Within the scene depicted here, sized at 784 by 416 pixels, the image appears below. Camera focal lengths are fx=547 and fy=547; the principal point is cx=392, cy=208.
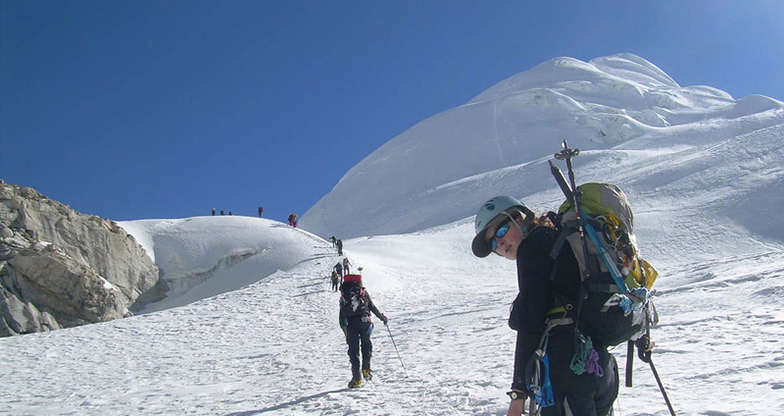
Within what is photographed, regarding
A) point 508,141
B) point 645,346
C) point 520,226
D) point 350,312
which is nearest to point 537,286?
point 520,226

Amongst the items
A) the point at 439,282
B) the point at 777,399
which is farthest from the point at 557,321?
the point at 439,282

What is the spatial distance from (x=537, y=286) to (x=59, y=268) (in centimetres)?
2290

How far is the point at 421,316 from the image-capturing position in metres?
15.9

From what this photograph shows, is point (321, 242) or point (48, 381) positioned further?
point (321, 242)

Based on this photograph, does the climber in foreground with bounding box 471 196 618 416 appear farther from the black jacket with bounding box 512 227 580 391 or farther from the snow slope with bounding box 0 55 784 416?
the snow slope with bounding box 0 55 784 416

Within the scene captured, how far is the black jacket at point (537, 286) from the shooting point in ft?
8.81

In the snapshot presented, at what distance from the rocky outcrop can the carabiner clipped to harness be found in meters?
21.3

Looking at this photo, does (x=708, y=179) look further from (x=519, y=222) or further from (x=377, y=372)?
(x=519, y=222)

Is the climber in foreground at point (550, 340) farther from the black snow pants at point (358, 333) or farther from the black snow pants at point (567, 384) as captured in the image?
the black snow pants at point (358, 333)

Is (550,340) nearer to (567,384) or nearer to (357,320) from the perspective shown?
(567,384)

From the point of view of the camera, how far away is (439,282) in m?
24.6

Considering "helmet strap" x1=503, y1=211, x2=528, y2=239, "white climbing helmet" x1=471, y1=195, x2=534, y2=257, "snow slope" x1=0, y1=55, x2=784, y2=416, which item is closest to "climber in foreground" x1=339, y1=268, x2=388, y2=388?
"snow slope" x1=0, y1=55, x2=784, y2=416

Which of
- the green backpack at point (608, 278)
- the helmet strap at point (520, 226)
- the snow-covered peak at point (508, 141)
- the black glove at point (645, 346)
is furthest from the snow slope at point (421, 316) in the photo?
the helmet strap at point (520, 226)

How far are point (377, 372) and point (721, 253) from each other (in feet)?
66.7
